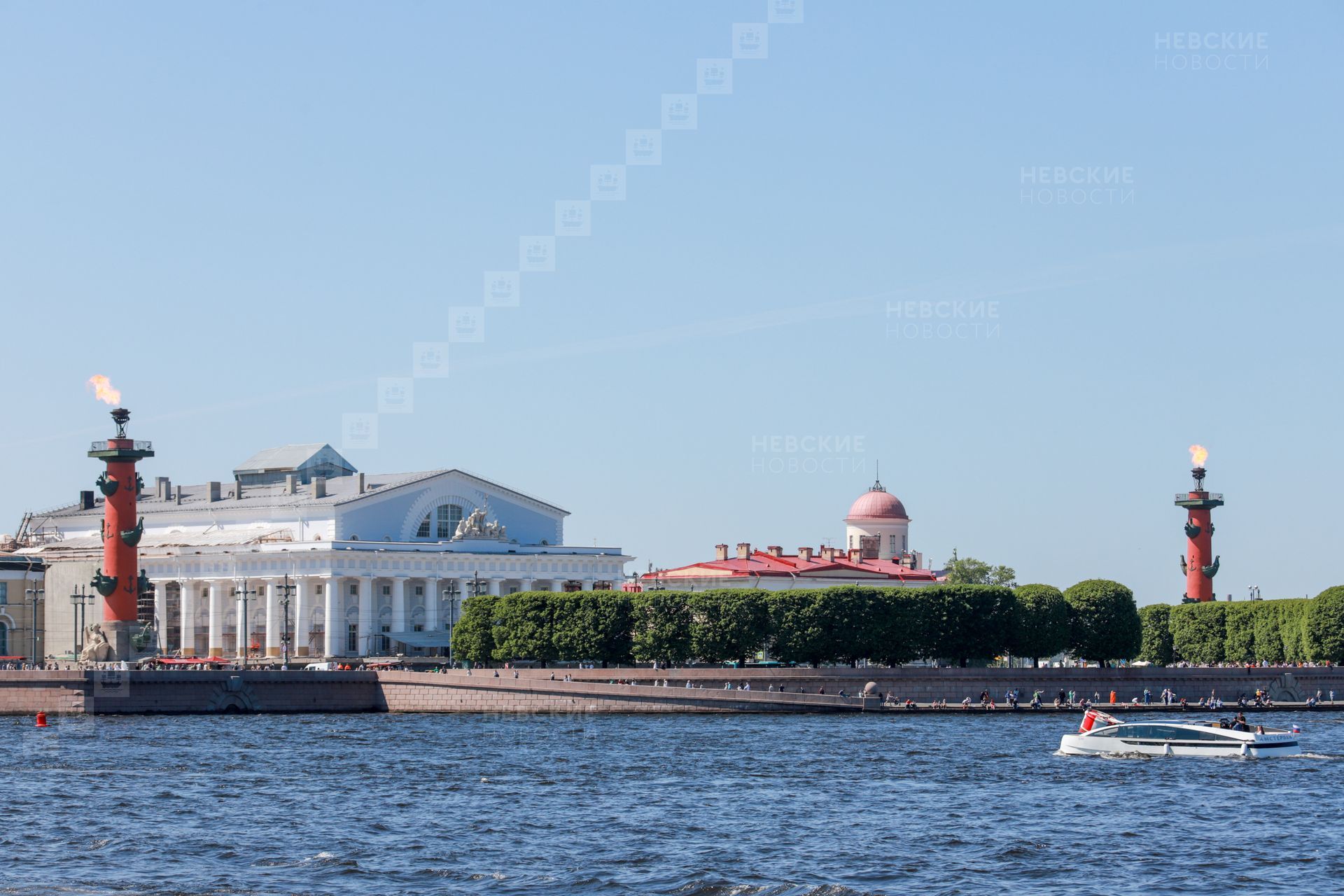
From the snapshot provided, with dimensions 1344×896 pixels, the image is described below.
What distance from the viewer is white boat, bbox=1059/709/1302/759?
55.6 meters

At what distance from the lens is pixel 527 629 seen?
85.5m

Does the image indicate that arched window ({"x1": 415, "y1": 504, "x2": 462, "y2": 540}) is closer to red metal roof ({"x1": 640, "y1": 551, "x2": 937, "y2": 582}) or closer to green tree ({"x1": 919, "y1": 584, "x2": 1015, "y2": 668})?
red metal roof ({"x1": 640, "y1": 551, "x2": 937, "y2": 582})

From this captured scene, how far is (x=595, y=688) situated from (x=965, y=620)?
52.0 ft

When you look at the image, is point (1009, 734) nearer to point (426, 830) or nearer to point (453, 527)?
point (426, 830)

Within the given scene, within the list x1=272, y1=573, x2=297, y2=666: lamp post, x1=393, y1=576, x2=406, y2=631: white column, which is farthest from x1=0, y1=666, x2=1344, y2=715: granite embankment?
x1=393, y1=576, x2=406, y2=631: white column

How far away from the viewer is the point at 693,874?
33.9m

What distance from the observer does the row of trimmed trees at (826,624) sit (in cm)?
8050

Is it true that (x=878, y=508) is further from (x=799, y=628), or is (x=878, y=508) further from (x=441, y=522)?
(x=799, y=628)

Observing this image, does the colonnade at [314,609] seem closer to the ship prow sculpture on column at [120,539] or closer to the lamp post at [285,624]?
the lamp post at [285,624]

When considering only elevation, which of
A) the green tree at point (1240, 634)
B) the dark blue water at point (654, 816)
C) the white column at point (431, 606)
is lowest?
the dark blue water at point (654, 816)

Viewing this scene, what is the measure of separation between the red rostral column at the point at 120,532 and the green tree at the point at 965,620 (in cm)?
3232

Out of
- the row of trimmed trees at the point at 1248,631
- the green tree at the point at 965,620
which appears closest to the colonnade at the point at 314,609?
the green tree at the point at 965,620

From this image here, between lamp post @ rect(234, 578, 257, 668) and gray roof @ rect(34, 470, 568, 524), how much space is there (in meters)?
6.07

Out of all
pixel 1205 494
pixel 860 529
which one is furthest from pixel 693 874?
pixel 860 529
